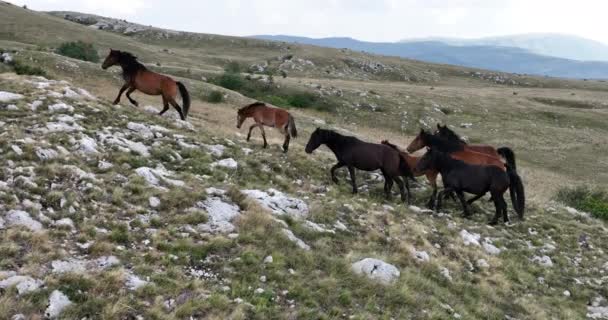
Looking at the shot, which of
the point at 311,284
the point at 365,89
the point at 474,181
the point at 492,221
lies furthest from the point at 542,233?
the point at 365,89

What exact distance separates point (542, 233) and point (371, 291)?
325 inches

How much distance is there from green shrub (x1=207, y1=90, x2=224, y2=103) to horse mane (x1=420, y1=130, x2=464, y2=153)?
64.2ft

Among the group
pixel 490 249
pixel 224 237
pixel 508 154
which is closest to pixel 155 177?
pixel 224 237

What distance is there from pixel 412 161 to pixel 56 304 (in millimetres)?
11900

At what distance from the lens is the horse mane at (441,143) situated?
52.4 ft

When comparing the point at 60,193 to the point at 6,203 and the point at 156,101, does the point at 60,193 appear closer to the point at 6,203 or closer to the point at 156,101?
the point at 6,203

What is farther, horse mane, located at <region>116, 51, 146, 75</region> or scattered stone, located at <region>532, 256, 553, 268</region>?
horse mane, located at <region>116, 51, 146, 75</region>

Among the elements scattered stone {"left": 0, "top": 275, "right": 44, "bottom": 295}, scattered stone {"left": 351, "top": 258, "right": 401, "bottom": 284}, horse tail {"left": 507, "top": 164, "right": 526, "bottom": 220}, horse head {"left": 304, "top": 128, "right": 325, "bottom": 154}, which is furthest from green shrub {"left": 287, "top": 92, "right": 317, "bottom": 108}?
scattered stone {"left": 0, "top": 275, "right": 44, "bottom": 295}

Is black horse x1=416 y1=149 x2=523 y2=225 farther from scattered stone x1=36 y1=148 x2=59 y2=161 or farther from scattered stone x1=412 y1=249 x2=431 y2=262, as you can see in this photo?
scattered stone x1=36 y1=148 x2=59 y2=161

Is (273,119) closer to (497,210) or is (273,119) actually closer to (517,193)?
(497,210)

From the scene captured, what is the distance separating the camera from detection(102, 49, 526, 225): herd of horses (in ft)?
45.5

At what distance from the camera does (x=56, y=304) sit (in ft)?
19.1

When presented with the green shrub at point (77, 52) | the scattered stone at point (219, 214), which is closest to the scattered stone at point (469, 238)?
the scattered stone at point (219, 214)

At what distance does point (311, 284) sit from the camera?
307 inches
